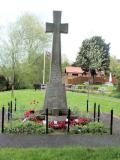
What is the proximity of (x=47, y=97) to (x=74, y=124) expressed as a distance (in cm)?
279

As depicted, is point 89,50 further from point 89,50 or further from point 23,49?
point 23,49

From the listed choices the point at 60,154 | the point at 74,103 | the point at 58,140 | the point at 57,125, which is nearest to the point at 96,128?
the point at 57,125

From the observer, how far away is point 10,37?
208 feet

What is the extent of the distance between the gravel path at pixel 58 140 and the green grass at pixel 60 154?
1558 millimetres

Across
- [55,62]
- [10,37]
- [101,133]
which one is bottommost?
[101,133]

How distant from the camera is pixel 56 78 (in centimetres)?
1814

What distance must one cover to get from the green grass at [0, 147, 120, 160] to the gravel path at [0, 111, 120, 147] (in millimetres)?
1558

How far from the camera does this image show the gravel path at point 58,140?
1191cm

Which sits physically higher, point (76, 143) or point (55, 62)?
point (55, 62)

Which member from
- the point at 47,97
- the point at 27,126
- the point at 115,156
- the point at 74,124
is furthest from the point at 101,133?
the point at 115,156

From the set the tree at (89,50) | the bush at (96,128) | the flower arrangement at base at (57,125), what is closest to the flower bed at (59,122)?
the flower arrangement at base at (57,125)

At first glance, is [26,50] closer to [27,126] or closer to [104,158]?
[27,126]

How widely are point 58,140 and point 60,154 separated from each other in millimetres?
3120

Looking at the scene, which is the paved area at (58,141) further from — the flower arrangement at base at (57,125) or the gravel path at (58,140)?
the flower arrangement at base at (57,125)
